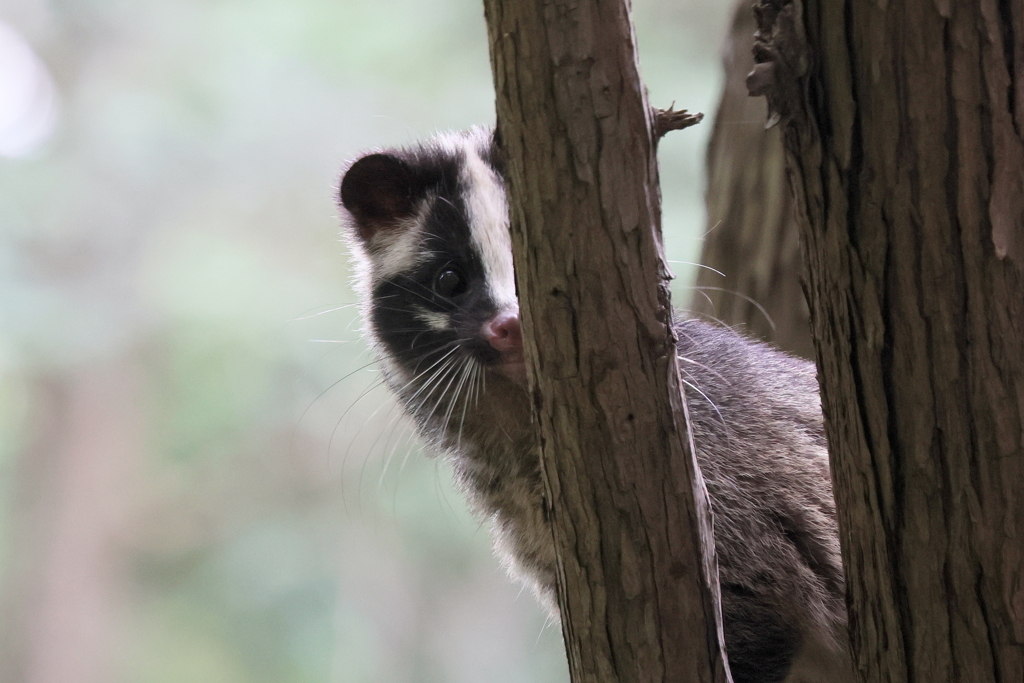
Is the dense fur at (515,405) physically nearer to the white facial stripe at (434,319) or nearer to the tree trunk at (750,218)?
the white facial stripe at (434,319)

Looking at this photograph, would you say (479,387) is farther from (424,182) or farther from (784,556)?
(784,556)

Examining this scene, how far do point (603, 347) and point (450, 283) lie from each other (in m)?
1.28

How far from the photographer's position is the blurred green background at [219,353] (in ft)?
19.4

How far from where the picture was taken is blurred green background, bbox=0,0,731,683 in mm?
5902

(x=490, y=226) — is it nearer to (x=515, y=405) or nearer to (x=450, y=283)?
(x=450, y=283)

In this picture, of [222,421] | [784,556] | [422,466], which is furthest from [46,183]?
[784,556]

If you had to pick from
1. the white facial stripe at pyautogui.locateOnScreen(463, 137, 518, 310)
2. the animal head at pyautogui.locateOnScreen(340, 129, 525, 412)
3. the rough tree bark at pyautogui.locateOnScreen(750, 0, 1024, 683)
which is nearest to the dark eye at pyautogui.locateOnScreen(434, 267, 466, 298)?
the animal head at pyautogui.locateOnScreen(340, 129, 525, 412)

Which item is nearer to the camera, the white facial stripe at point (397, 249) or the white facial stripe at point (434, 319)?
the white facial stripe at point (434, 319)

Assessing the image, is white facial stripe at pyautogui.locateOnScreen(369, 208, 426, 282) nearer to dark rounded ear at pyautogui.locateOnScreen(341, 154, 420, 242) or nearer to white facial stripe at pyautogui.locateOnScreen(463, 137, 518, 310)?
dark rounded ear at pyautogui.locateOnScreen(341, 154, 420, 242)

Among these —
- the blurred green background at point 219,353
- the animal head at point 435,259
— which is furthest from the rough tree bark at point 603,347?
the blurred green background at point 219,353

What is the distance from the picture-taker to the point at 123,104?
5980 mm

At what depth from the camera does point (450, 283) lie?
8.58 feet

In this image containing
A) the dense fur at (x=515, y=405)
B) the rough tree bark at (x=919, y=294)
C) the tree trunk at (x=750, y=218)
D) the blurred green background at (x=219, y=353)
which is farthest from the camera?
the blurred green background at (x=219, y=353)

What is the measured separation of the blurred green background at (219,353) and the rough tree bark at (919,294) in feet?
13.3
